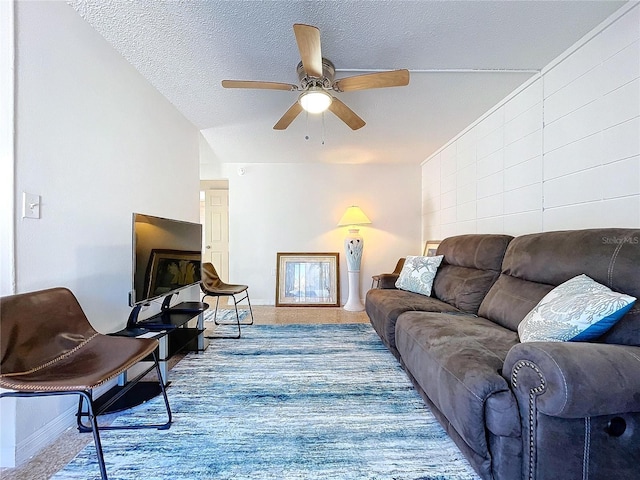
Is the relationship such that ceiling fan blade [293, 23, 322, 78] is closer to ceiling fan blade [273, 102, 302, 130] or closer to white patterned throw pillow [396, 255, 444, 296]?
ceiling fan blade [273, 102, 302, 130]

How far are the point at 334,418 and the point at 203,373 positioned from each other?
1.12m

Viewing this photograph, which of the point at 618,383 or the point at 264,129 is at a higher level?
the point at 264,129

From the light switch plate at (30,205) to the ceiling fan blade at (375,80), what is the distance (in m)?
1.83

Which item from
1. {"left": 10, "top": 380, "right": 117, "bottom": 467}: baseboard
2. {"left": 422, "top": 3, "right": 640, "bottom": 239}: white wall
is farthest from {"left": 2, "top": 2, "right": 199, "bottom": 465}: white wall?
{"left": 422, "top": 3, "right": 640, "bottom": 239}: white wall

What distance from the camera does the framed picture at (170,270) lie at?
189 cm

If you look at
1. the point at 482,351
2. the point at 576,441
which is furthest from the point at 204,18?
the point at 576,441

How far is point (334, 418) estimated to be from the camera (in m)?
1.60

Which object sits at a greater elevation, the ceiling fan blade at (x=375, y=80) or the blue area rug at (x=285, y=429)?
the ceiling fan blade at (x=375, y=80)

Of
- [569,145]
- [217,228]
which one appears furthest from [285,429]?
[217,228]

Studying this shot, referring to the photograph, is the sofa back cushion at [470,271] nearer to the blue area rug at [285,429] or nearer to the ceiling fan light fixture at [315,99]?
the blue area rug at [285,429]

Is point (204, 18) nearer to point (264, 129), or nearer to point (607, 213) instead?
point (264, 129)

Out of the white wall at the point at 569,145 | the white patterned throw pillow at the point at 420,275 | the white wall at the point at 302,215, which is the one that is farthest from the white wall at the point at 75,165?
the white wall at the point at 569,145

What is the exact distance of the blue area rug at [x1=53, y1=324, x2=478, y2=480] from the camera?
1238mm

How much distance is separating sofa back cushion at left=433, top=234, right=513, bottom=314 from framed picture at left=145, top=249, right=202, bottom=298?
7.69 feet
